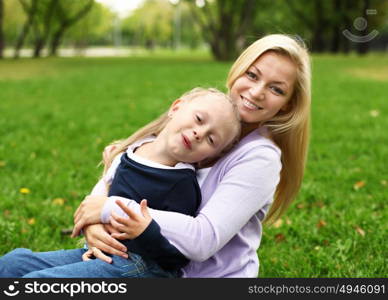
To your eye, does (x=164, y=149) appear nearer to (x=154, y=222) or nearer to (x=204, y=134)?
(x=204, y=134)

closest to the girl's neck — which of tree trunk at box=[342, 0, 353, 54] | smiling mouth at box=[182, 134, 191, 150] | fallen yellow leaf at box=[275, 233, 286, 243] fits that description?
smiling mouth at box=[182, 134, 191, 150]

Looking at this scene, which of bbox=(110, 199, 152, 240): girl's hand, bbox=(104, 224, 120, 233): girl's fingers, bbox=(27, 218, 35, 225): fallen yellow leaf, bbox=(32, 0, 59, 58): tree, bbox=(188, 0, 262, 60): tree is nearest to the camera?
bbox=(110, 199, 152, 240): girl's hand

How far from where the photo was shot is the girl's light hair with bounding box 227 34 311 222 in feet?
7.60

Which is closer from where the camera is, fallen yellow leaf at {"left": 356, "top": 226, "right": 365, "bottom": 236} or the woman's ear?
the woman's ear

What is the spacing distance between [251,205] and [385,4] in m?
38.5

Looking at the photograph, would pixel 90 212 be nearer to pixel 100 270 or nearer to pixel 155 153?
pixel 100 270

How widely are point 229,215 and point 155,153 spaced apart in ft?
1.50

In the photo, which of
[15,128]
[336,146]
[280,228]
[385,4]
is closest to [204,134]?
[280,228]

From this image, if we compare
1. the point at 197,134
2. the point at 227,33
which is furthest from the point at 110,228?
the point at 227,33

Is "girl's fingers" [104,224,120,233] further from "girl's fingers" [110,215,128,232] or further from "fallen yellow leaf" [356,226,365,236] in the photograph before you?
"fallen yellow leaf" [356,226,365,236]

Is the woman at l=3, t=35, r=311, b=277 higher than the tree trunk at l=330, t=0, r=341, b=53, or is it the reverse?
the woman at l=3, t=35, r=311, b=277

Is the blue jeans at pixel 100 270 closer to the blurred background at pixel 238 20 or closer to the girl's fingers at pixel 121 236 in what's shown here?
the girl's fingers at pixel 121 236

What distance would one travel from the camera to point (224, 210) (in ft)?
6.92

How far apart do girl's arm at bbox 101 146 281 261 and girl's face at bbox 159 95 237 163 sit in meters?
0.12
